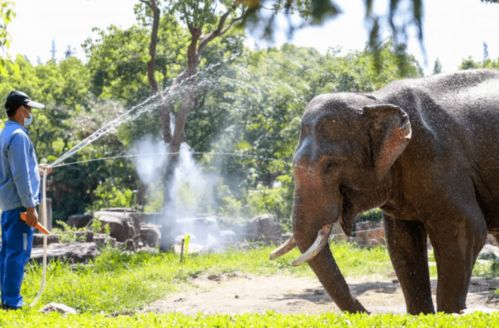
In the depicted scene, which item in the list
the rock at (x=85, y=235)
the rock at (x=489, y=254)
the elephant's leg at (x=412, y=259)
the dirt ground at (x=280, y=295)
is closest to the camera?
the elephant's leg at (x=412, y=259)

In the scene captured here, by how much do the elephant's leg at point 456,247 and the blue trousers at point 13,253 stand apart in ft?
10.3

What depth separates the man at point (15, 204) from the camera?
656 cm

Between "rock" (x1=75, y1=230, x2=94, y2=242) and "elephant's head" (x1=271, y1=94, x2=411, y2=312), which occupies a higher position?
"elephant's head" (x1=271, y1=94, x2=411, y2=312)

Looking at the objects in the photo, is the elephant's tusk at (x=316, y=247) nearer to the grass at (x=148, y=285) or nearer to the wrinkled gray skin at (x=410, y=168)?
the wrinkled gray skin at (x=410, y=168)

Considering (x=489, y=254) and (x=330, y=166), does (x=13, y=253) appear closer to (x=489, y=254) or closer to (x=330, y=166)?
(x=330, y=166)

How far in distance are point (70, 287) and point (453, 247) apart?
5.62 meters

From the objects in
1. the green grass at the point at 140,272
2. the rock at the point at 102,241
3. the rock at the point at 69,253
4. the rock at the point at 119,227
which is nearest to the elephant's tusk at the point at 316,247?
the green grass at the point at 140,272

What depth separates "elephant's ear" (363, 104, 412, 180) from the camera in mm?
6250

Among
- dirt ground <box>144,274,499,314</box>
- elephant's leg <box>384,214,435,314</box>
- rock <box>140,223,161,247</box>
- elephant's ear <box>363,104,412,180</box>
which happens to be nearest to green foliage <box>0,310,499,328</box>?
elephant's ear <box>363,104,412,180</box>

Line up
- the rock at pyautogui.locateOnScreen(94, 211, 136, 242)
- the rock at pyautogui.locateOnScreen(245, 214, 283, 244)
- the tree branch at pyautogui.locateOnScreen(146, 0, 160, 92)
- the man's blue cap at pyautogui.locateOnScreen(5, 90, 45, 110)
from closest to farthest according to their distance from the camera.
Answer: the man's blue cap at pyautogui.locateOnScreen(5, 90, 45, 110)
the tree branch at pyautogui.locateOnScreen(146, 0, 160, 92)
the rock at pyautogui.locateOnScreen(94, 211, 136, 242)
the rock at pyautogui.locateOnScreen(245, 214, 283, 244)

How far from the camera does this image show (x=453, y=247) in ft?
20.8

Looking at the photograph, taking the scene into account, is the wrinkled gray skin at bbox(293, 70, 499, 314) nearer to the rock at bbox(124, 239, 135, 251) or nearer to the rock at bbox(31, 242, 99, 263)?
the rock at bbox(31, 242, 99, 263)

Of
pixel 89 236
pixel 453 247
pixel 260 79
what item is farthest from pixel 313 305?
pixel 260 79

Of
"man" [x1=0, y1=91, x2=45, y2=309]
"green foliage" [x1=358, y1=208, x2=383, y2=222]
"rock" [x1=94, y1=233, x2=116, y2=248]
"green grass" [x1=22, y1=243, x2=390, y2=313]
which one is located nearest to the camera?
"man" [x1=0, y1=91, x2=45, y2=309]
